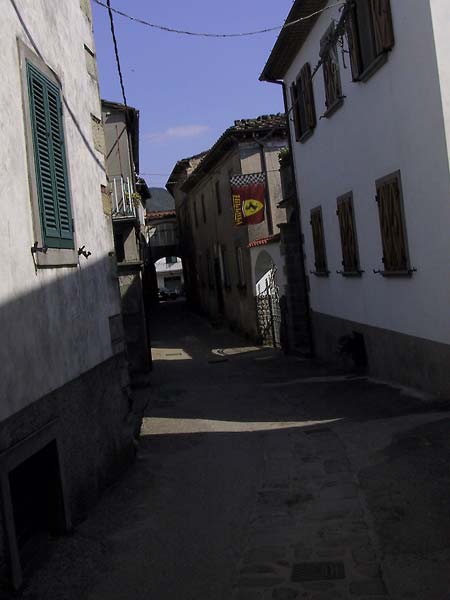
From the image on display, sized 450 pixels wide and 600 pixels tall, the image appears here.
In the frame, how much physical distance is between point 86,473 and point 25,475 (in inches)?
34.8

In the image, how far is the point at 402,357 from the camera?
11836 mm

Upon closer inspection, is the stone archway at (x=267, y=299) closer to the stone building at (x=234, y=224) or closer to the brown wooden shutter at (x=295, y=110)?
the stone building at (x=234, y=224)

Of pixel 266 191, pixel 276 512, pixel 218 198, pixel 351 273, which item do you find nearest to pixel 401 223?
pixel 351 273

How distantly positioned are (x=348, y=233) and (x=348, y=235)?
4 cm

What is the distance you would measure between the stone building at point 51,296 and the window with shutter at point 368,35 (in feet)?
13.7

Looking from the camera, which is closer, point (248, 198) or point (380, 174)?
point (380, 174)

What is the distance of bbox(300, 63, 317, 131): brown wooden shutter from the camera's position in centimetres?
1602

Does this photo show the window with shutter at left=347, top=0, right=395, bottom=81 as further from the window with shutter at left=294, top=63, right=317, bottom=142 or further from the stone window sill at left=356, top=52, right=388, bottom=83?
the window with shutter at left=294, top=63, right=317, bottom=142

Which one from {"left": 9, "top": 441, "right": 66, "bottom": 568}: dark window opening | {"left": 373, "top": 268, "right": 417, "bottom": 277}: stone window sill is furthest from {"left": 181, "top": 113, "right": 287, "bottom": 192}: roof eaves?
{"left": 9, "top": 441, "right": 66, "bottom": 568}: dark window opening

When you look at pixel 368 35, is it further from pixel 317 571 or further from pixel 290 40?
pixel 317 571

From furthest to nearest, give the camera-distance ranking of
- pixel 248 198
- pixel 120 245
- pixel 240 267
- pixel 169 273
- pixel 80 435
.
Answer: pixel 169 273 → pixel 240 267 → pixel 248 198 → pixel 120 245 → pixel 80 435

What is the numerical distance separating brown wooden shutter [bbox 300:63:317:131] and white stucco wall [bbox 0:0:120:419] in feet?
26.4

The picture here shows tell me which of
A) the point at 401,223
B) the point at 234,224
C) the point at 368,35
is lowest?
the point at 401,223

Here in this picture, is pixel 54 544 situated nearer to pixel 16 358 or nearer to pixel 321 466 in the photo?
pixel 16 358
